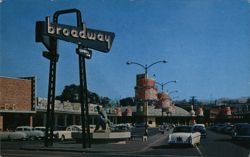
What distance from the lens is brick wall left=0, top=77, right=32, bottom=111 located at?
6284cm

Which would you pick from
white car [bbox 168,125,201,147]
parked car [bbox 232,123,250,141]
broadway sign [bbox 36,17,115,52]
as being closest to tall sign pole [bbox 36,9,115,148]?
broadway sign [bbox 36,17,115,52]

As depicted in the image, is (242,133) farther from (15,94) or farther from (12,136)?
(15,94)

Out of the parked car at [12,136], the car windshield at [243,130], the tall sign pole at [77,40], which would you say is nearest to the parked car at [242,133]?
the car windshield at [243,130]

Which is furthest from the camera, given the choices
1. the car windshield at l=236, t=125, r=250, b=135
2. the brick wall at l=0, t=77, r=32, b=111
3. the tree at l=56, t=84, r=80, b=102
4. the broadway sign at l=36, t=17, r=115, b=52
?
the tree at l=56, t=84, r=80, b=102

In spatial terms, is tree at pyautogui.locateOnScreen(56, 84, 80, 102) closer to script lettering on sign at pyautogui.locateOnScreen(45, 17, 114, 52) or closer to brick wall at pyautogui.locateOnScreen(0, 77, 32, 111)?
brick wall at pyautogui.locateOnScreen(0, 77, 32, 111)

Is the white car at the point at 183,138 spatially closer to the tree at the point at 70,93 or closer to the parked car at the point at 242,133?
the parked car at the point at 242,133

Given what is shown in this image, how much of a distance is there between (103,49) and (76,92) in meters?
134

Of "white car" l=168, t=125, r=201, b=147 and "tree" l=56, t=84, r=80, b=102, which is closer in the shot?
"white car" l=168, t=125, r=201, b=147

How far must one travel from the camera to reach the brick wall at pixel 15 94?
206 ft

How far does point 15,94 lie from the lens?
66.1 meters

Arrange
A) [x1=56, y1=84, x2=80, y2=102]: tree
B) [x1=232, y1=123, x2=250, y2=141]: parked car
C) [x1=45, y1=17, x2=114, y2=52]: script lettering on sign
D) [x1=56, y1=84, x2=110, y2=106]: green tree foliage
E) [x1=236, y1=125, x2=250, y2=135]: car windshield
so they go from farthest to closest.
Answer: [x1=56, y1=84, x2=80, y2=102]: tree → [x1=56, y1=84, x2=110, y2=106]: green tree foliage → [x1=236, y1=125, x2=250, y2=135]: car windshield → [x1=232, y1=123, x2=250, y2=141]: parked car → [x1=45, y1=17, x2=114, y2=52]: script lettering on sign

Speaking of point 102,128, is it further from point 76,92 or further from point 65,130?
point 76,92

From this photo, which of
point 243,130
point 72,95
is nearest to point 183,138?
point 243,130

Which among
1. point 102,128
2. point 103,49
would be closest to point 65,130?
point 102,128
